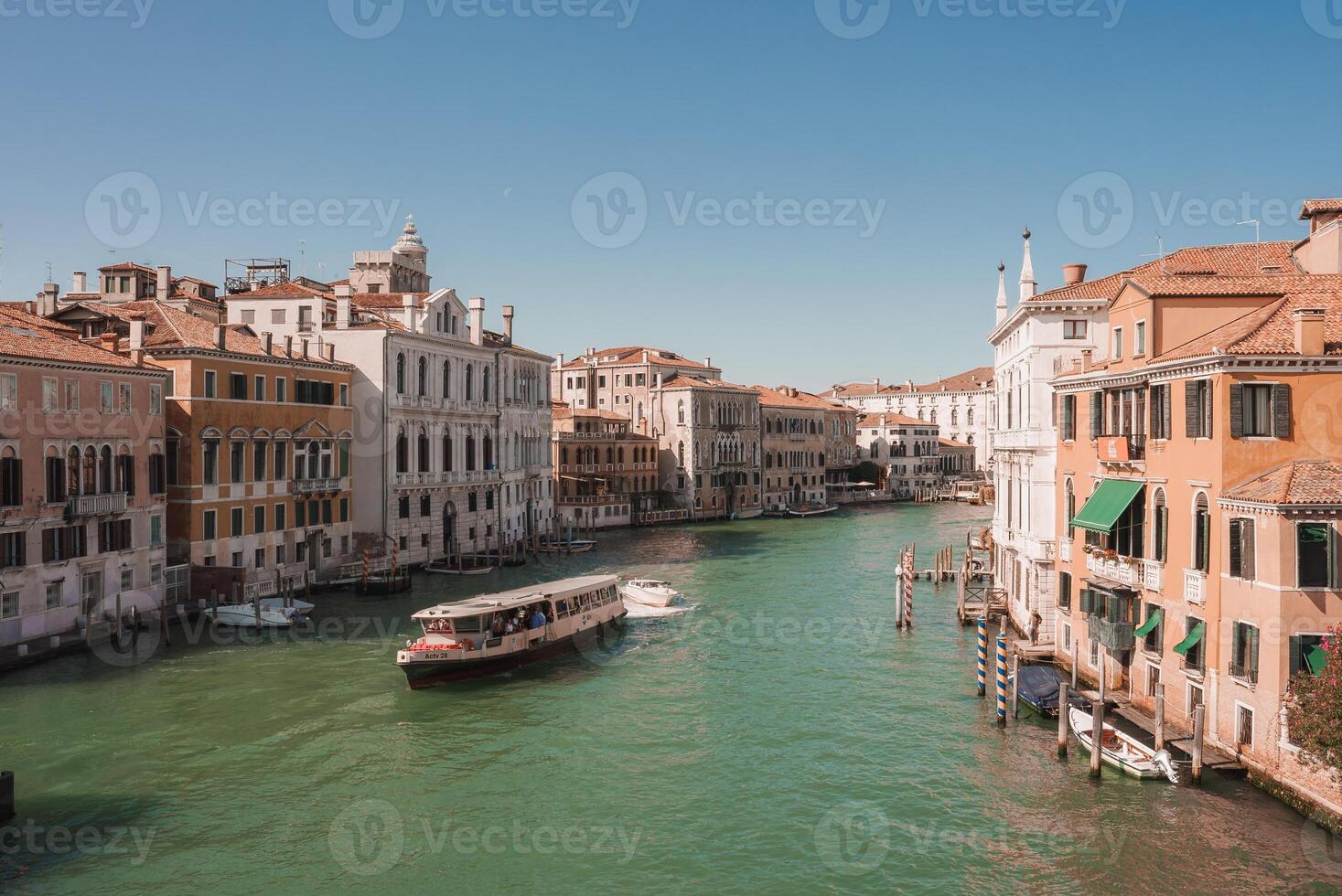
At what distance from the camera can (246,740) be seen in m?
16.1

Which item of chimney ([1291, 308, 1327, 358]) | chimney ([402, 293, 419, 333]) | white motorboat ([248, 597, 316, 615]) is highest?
chimney ([402, 293, 419, 333])

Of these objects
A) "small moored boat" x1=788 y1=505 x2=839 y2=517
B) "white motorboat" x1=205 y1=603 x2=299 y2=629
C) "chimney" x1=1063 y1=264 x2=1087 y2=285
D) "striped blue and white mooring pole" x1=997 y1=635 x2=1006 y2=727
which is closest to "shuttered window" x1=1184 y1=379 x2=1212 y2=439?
"striped blue and white mooring pole" x1=997 y1=635 x2=1006 y2=727

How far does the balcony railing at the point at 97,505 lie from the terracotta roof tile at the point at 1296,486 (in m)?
20.3

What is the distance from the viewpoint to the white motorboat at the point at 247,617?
2391 cm

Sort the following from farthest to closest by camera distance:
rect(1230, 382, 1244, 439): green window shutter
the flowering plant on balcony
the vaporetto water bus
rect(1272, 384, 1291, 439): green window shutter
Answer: the vaporetto water bus, rect(1230, 382, 1244, 439): green window shutter, rect(1272, 384, 1291, 439): green window shutter, the flowering plant on balcony

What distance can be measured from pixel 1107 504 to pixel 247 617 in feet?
58.7

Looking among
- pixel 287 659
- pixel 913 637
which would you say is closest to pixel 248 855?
pixel 287 659

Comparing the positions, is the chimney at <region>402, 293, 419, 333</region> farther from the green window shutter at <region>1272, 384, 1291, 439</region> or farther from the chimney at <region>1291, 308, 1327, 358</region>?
the chimney at <region>1291, 308, 1327, 358</region>

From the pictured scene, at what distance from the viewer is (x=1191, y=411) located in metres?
14.0

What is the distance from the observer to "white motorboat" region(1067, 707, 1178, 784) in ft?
44.5

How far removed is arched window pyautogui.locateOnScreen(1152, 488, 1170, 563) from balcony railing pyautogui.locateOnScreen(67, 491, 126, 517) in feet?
64.1

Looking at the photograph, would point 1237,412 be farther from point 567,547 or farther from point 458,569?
point 567,547

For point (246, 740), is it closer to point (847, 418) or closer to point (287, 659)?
point (287, 659)

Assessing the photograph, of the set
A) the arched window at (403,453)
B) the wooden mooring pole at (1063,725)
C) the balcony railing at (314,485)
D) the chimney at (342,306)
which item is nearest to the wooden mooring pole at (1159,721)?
the wooden mooring pole at (1063,725)
